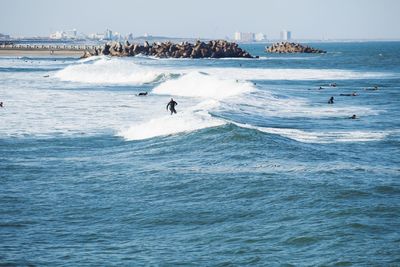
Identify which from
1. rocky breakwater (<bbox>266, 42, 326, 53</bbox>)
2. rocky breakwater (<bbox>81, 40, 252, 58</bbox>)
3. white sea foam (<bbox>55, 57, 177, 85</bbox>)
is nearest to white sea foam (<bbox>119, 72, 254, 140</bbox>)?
white sea foam (<bbox>55, 57, 177, 85</bbox>)

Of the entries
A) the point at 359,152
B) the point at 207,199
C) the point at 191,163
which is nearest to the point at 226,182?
the point at 207,199

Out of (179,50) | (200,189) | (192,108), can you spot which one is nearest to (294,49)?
(179,50)

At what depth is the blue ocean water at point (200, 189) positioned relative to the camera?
14273mm

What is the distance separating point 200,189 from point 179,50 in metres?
116

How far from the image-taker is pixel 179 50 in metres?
134

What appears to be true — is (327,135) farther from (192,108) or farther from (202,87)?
(202,87)

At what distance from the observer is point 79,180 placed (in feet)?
69.2

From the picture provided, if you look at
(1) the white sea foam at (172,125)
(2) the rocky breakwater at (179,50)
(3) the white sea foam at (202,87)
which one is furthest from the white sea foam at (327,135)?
(2) the rocky breakwater at (179,50)

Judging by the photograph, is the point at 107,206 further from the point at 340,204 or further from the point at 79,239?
the point at 340,204

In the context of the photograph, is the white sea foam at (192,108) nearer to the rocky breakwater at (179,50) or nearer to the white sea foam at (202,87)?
the white sea foam at (202,87)

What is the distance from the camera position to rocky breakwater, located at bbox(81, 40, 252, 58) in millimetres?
131500

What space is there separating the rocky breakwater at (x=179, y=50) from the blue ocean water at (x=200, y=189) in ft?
306

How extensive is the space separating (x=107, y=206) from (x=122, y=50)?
12333 cm

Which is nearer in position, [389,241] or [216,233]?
[389,241]
